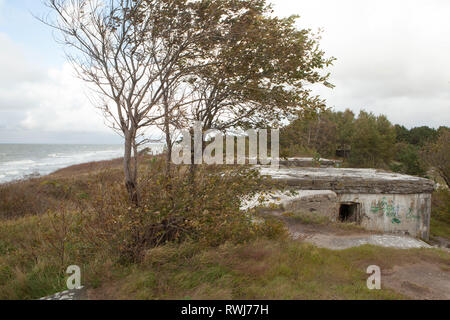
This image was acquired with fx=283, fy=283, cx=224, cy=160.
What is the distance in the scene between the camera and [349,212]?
10500 millimetres

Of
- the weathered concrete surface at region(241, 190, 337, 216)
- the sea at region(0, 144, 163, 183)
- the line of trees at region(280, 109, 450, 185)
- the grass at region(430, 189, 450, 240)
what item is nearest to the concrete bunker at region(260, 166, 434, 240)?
the weathered concrete surface at region(241, 190, 337, 216)

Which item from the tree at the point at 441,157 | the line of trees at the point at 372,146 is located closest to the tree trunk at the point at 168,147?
the line of trees at the point at 372,146

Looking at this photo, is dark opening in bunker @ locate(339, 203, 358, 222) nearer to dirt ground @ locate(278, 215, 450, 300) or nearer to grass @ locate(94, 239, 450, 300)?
dirt ground @ locate(278, 215, 450, 300)

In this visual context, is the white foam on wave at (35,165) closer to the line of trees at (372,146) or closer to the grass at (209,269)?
the grass at (209,269)

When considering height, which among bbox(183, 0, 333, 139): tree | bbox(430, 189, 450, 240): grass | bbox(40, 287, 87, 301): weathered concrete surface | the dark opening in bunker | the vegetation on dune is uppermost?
bbox(183, 0, 333, 139): tree

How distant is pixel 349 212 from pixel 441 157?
10274mm

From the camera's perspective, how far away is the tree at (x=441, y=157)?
16.4 m

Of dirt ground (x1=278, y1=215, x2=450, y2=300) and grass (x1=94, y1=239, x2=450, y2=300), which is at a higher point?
grass (x1=94, y1=239, x2=450, y2=300)

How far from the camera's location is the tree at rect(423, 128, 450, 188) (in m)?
16.4

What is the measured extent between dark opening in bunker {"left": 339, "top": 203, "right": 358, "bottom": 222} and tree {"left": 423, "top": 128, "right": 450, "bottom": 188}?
9868 mm

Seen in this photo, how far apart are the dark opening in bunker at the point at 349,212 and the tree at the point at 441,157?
9.87m

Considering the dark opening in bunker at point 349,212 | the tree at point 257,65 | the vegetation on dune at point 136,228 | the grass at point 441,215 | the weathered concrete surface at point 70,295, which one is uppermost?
the tree at point 257,65

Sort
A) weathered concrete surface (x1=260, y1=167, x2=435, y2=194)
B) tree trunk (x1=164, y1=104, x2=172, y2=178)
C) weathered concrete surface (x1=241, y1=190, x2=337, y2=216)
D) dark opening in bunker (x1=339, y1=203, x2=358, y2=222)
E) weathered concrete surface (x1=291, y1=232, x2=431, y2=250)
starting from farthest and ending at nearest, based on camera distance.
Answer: dark opening in bunker (x1=339, y1=203, x2=358, y2=222) < weathered concrete surface (x1=260, y1=167, x2=435, y2=194) < weathered concrete surface (x1=241, y1=190, x2=337, y2=216) < weathered concrete surface (x1=291, y1=232, x2=431, y2=250) < tree trunk (x1=164, y1=104, x2=172, y2=178)

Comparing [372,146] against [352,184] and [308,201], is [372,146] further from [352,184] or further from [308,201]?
[308,201]
